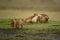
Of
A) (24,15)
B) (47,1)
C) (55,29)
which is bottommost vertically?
(55,29)

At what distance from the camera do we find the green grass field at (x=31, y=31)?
2305 millimetres

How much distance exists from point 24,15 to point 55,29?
0.36m

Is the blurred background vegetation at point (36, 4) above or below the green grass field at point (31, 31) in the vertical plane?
above

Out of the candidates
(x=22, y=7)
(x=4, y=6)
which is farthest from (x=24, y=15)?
(x=4, y=6)

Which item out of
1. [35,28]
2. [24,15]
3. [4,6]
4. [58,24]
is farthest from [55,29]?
[4,6]

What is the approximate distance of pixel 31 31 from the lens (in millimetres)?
2326

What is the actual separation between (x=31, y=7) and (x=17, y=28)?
270mm

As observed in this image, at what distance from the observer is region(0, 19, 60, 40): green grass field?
2.30m

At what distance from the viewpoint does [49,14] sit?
2363 mm

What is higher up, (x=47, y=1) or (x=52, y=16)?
(x=47, y=1)

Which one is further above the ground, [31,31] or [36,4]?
[36,4]

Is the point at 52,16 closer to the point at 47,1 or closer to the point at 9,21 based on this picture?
the point at 47,1

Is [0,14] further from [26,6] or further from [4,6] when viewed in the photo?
[26,6]

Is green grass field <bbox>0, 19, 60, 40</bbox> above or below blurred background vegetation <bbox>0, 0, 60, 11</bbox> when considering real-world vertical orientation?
below
